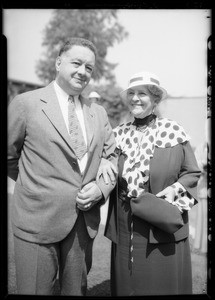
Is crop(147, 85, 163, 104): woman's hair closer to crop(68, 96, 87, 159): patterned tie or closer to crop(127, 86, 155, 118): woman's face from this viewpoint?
crop(127, 86, 155, 118): woman's face

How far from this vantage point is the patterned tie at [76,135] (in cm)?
222

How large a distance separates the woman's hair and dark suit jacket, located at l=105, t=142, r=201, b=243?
1.43ft

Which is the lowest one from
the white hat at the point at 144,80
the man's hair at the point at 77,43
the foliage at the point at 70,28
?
the white hat at the point at 144,80

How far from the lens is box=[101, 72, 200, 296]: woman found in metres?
2.30

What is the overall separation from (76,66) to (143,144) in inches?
30.1

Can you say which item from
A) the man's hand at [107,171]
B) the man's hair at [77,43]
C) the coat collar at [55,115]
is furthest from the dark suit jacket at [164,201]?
the man's hair at [77,43]

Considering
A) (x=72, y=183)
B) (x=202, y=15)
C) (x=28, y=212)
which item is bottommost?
(x=28, y=212)

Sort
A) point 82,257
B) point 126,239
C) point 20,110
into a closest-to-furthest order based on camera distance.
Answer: point 20,110 < point 82,257 < point 126,239

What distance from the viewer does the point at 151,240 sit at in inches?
91.0

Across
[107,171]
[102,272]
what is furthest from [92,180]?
[102,272]

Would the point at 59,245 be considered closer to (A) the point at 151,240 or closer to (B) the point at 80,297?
(B) the point at 80,297

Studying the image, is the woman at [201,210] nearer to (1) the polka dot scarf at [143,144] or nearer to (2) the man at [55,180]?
(1) the polka dot scarf at [143,144]
